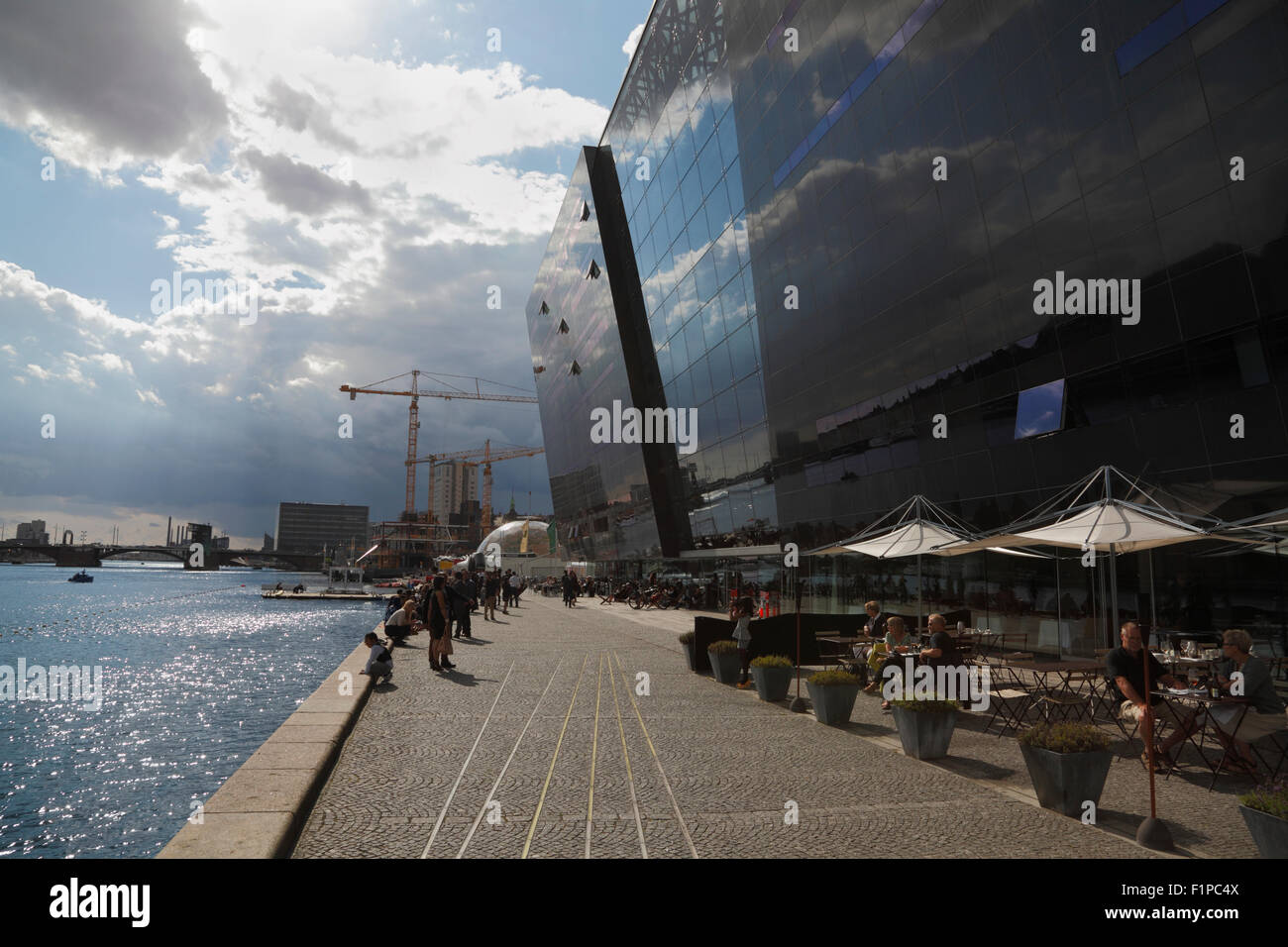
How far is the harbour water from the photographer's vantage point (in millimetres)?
8812

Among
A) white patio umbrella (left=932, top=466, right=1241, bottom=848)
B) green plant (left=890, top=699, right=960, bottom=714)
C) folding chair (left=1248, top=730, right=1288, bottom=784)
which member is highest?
white patio umbrella (left=932, top=466, right=1241, bottom=848)

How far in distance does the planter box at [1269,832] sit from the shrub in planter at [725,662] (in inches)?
389

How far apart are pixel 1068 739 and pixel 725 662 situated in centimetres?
830

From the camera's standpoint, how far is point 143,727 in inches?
586

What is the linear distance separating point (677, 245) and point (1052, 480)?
24.0m

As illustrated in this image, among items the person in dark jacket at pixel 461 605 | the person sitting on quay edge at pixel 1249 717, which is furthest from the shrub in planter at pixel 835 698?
the person in dark jacket at pixel 461 605

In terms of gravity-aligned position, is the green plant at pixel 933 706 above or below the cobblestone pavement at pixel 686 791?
above

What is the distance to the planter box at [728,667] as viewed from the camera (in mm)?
14320

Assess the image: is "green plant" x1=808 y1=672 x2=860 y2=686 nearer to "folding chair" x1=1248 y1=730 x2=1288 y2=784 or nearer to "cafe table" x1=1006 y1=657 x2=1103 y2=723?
"cafe table" x1=1006 y1=657 x2=1103 y2=723

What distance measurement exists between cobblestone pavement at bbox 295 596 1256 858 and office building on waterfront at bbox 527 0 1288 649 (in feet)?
24.9

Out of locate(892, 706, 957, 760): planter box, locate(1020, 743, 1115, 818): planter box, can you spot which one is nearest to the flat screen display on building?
locate(892, 706, 957, 760): planter box

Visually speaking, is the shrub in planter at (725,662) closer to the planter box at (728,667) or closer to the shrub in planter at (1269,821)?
the planter box at (728,667)
